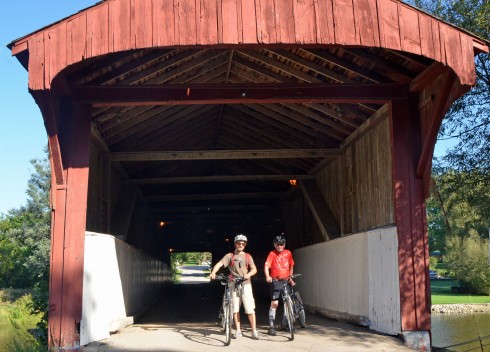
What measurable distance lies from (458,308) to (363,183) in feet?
75.3

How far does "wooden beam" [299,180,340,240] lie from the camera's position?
44.3ft

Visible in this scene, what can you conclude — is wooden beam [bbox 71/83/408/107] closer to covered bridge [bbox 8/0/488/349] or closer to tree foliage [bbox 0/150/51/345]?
covered bridge [bbox 8/0/488/349]

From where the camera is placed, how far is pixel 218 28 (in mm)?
7137

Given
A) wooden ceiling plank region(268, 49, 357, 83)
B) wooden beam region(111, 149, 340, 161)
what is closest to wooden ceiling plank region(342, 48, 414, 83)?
wooden ceiling plank region(268, 49, 357, 83)

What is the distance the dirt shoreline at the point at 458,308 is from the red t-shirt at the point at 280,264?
24397 mm

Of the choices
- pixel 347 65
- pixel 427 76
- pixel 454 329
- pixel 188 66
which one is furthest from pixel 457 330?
pixel 188 66

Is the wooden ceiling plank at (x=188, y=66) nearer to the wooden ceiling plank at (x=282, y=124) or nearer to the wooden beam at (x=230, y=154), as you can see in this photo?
the wooden ceiling plank at (x=282, y=124)

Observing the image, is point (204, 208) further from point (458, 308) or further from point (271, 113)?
point (458, 308)

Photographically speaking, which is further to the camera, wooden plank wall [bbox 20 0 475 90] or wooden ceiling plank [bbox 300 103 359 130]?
wooden ceiling plank [bbox 300 103 359 130]

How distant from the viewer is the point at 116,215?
→ 1390cm

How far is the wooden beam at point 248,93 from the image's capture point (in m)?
9.00

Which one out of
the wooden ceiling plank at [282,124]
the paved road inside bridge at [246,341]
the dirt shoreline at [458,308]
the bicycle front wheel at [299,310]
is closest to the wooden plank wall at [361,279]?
the paved road inside bridge at [246,341]

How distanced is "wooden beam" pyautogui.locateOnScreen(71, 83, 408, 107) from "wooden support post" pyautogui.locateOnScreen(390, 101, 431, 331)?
345 mm

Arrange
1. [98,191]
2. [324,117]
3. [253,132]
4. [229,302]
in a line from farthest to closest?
1. [253,132]
2. [324,117]
3. [98,191]
4. [229,302]
